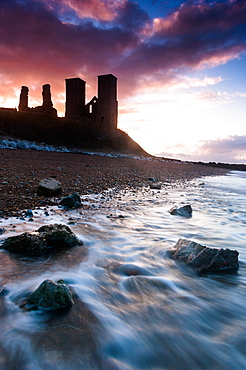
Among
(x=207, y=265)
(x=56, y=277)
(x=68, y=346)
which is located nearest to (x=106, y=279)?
(x=56, y=277)

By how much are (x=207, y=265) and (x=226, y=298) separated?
0.39 m

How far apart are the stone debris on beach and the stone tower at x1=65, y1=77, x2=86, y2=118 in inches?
1816

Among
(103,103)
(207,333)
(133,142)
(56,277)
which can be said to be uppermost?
(103,103)

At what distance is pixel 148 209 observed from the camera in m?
4.66

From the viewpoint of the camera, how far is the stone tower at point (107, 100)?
146ft

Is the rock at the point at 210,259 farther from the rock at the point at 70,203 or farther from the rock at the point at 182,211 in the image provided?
the rock at the point at 70,203

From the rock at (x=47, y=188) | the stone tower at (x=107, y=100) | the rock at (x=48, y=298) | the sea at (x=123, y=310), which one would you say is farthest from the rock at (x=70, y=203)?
the stone tower at (x=107, y=100)

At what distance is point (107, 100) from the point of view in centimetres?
4500

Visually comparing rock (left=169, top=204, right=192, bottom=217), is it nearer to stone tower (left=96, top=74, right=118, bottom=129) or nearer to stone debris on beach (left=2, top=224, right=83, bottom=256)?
stone debris on beach (left=2, top=224, right=83, bottom=256)

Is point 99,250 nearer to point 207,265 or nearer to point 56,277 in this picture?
point 56,277

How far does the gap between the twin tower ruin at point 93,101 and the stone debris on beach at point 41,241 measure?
4300 cm

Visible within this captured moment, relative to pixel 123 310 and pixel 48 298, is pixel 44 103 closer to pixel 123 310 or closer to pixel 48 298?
pixel 48 298

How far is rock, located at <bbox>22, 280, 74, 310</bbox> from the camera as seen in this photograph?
1.56m

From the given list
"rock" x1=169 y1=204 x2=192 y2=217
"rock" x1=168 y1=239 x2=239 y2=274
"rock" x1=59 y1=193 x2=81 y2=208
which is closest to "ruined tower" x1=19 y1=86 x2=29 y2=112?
"rock" x1=59 y1=193 x2=81 y2=208
